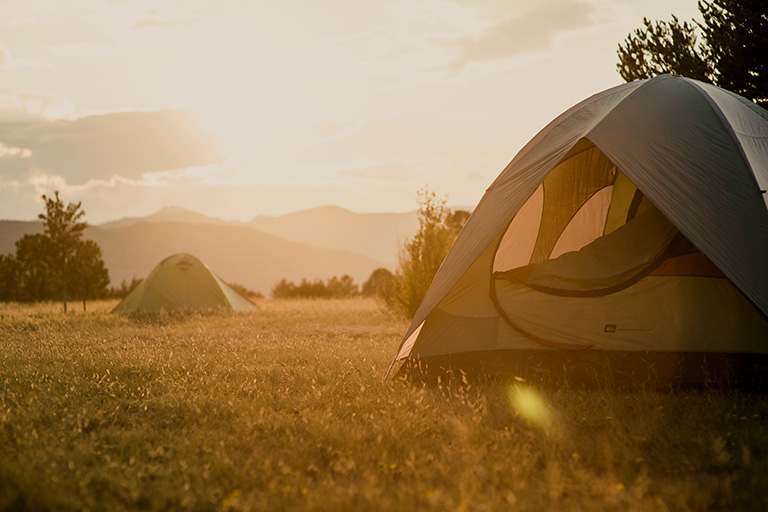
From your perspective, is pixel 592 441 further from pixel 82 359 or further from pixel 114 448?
pixel 82 359

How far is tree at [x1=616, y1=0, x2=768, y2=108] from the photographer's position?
8.38m

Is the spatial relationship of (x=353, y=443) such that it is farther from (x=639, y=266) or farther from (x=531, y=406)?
(x=639, y=266)

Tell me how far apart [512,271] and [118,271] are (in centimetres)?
8435

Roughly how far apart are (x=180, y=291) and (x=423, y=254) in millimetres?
5412

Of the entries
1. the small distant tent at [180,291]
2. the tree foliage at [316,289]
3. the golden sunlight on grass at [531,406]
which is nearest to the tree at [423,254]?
the small distant tent at [180,291]

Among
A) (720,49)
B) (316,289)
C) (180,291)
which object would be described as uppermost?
(720,49)

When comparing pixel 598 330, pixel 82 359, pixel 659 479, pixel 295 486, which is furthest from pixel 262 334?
pixel 659 479

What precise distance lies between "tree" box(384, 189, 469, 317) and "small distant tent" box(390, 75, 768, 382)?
534cm

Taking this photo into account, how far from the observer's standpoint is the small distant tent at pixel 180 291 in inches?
476

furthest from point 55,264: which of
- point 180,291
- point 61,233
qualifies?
point 180,291

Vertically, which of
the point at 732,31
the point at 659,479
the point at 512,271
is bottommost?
the point at 659,479

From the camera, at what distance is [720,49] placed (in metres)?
8.75

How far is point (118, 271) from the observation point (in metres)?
80.4

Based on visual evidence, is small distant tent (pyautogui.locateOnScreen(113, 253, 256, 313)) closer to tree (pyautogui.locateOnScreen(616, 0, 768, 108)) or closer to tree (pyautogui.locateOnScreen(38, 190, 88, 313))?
tree (pyautogui.locateOnScreen(38, 190, 88, 313))
